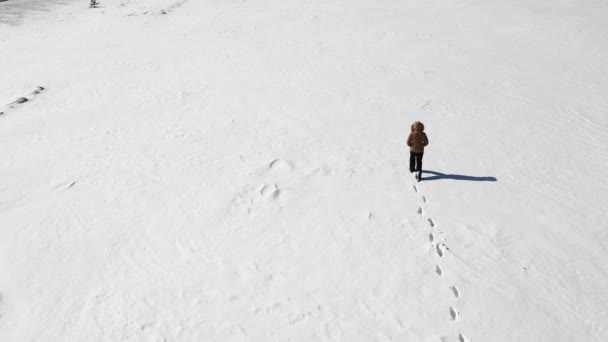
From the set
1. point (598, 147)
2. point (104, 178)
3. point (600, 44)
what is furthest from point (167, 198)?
point (600, 44)

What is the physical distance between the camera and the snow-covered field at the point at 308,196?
5605 mm

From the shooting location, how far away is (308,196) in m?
7.93

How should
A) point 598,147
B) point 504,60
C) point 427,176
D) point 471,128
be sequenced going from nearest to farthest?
point 427,176
point 598,147
point 471,128
point 504,60

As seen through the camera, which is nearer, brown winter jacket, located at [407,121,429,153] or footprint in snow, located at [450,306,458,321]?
footprint in snow, located at [450,306,458,321]

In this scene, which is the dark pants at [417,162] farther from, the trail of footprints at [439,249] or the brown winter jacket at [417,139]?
the trail of footprints at [439,249]

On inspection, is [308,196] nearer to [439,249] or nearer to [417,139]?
[417,139]

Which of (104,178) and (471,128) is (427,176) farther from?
(104,178)

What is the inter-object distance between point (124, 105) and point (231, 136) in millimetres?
4211

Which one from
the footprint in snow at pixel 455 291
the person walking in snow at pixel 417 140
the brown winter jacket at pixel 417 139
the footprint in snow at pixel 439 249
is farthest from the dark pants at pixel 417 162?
the footprint in snow at pixel 455 291

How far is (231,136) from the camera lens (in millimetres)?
10266

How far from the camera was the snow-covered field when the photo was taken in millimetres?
5605

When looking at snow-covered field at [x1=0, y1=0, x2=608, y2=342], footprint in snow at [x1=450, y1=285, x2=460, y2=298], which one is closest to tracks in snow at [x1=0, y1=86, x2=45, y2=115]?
snow-covered field at [x1=0, y1=0, x2=608, y2=342]

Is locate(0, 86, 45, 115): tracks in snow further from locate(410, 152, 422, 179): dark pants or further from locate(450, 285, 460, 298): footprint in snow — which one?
locate(450, 285, 460, 298): footprint in snow

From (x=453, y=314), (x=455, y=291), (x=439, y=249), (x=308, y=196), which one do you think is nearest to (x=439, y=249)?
(x=439, y=249)
